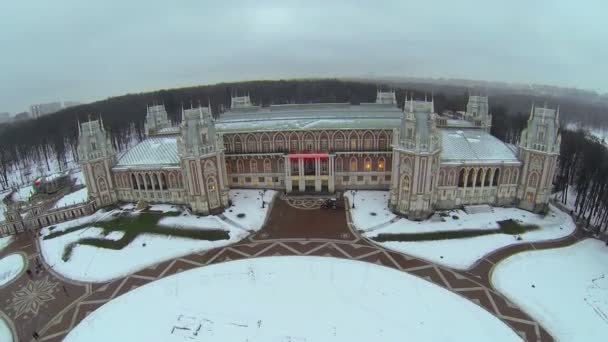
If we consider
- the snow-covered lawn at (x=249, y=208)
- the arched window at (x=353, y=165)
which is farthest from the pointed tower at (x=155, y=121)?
the arched window at (x=353, y=165)

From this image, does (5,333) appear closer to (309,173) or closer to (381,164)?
(309,173)

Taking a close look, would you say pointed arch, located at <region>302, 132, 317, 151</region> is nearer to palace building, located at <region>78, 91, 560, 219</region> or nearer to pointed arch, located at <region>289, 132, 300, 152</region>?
palace building, located at <region>78, 91, 560, 219</region>

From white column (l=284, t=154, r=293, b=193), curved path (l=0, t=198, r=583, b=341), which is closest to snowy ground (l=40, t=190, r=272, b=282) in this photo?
curved path (l=0, t=198, r=583, b=341)

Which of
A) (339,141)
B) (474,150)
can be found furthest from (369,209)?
(474,150)

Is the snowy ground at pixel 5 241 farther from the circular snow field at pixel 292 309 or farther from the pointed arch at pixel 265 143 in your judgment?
the pointed arch at pixel 265 143

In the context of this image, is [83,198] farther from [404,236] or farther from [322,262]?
[404,236]

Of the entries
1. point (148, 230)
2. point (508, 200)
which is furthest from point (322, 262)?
point (508, 200)

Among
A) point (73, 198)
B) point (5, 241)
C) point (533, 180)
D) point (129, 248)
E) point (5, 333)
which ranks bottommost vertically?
point (5, 333)
